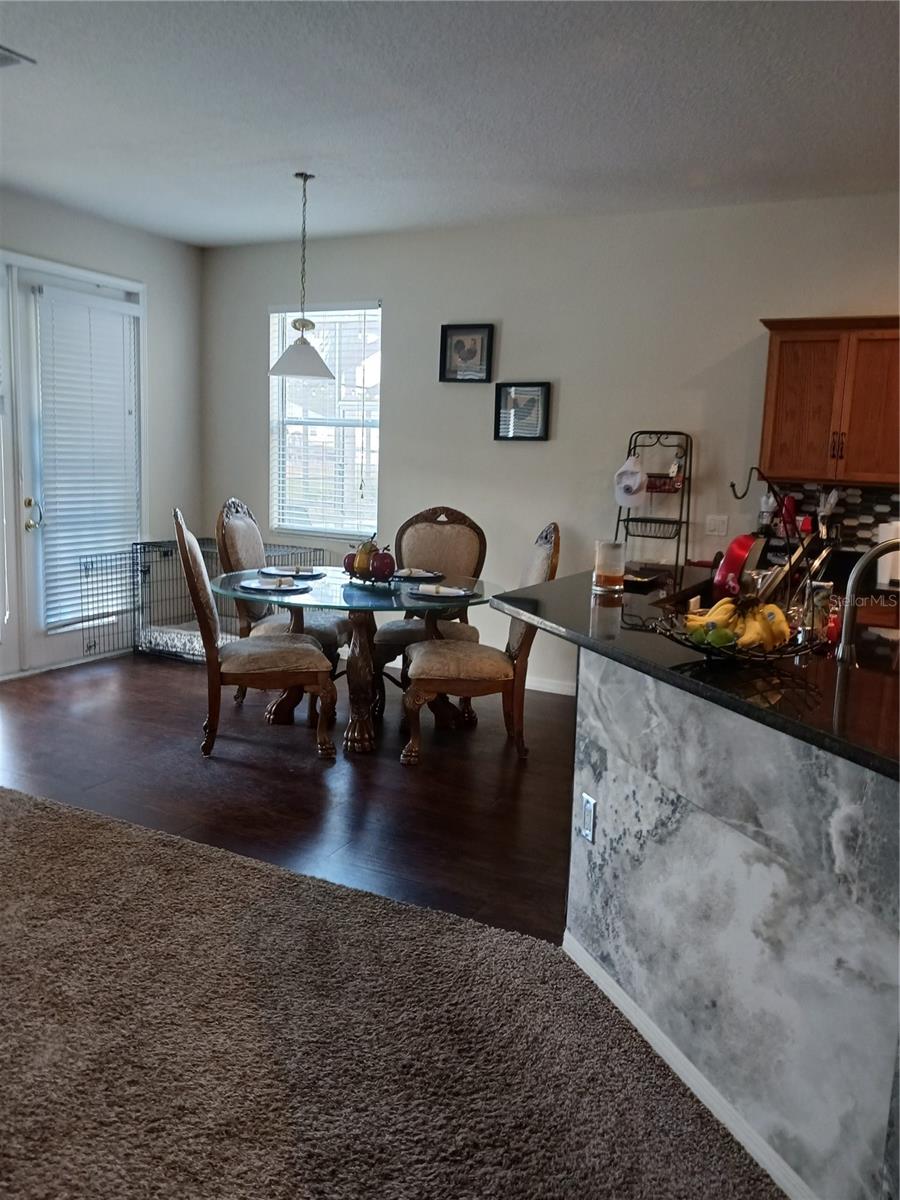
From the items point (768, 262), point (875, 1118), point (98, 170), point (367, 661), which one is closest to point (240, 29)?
point (98, 170)

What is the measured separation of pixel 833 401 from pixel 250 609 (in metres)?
3.08

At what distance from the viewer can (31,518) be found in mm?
A: 5254

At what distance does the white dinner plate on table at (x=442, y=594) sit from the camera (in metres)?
3.97

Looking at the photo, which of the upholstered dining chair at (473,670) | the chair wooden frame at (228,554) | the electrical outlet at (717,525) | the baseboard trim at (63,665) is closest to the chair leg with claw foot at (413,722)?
the upholstered dining chair at (473,670)

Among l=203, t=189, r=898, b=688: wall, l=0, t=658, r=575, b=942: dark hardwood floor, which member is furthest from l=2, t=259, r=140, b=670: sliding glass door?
l=203, t=189, r=898, b=688: wall

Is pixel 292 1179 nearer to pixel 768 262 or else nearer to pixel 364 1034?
pixel 364 1034

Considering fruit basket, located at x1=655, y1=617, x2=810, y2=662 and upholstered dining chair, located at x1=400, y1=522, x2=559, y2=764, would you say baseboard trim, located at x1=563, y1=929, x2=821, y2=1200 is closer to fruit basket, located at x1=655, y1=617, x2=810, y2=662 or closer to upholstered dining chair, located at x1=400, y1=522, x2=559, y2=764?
fruit basket, located at x1=655, y1=617, x2=810, y2=662

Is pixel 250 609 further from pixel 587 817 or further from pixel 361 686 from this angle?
pixel 587 817

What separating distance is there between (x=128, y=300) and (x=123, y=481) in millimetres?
1134

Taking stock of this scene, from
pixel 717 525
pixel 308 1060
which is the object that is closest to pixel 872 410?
pixel 717 525

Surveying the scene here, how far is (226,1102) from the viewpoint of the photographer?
75.6 inches

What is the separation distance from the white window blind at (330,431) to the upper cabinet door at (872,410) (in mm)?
2782

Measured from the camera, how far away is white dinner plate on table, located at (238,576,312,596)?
3.99 meters

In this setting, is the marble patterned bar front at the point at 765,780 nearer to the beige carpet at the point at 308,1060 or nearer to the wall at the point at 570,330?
the beige carpet at the point at 308,1060
